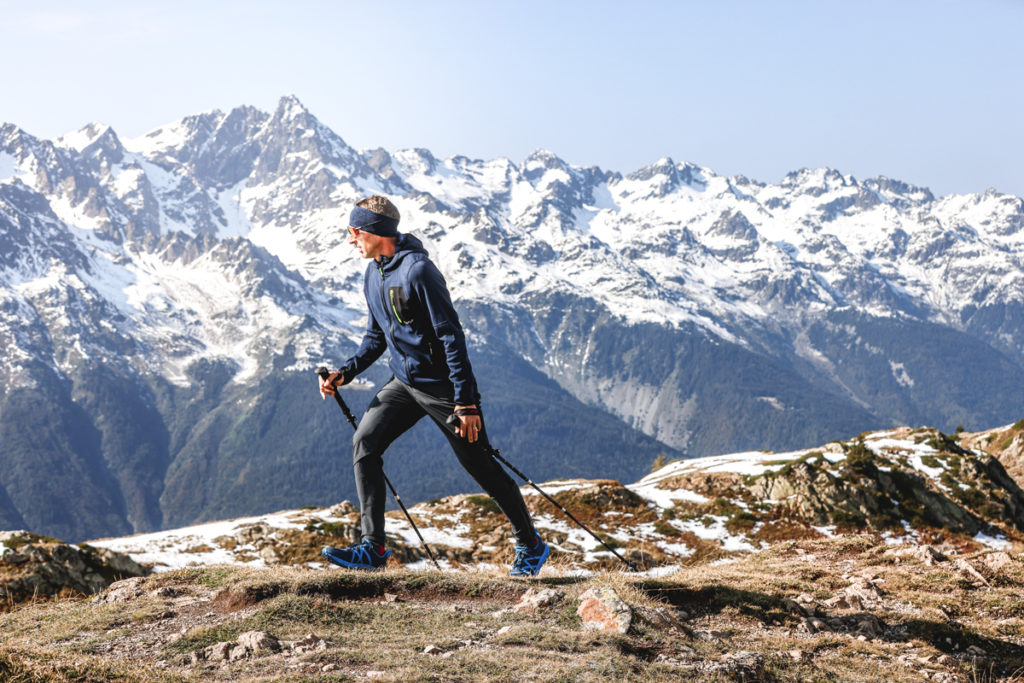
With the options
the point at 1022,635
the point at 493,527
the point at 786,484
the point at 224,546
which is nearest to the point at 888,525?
the point at 786,484

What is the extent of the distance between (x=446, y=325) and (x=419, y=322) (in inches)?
23.1

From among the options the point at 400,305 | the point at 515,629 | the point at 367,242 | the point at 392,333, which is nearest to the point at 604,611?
the point at 515,629

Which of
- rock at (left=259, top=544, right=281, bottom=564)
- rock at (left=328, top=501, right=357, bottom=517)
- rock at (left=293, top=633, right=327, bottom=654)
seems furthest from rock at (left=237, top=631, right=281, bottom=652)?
rock at (left=328, top=501, right=357, bottom=517)

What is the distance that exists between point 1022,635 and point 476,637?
8.44 metres

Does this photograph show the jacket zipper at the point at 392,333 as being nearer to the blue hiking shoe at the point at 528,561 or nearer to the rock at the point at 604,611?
the blue hiking shoe at the point at 528,561

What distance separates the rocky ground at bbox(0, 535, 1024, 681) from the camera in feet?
25.5

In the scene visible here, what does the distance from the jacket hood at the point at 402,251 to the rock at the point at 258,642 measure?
528 cm

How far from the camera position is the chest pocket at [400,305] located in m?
10.6

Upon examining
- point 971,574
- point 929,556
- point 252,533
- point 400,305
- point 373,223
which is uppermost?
point 373,223

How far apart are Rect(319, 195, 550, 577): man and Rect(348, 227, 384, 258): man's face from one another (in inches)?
0.6

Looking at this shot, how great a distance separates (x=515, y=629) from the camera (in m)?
9.38

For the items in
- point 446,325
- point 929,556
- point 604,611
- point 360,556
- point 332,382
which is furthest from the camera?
point 929,556

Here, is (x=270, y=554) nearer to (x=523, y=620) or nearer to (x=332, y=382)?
(x=332, y=382)

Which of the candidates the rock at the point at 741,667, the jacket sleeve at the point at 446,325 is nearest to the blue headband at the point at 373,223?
the jacket sleeve at the point at 446,325
